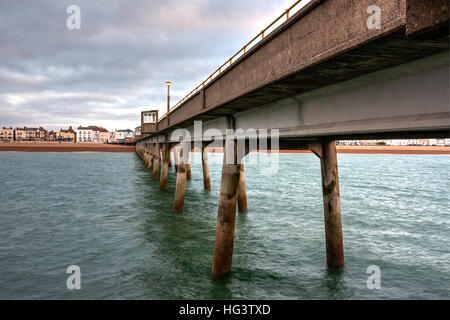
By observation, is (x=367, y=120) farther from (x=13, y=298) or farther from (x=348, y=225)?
(x=348, y=225)

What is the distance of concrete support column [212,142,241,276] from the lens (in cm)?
1133

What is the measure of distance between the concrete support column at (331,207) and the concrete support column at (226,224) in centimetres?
338

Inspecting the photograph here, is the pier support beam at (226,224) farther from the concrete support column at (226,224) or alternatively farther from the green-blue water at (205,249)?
the green-blue water at (205,249)

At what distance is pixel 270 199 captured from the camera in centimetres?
2792

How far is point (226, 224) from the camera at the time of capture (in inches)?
452

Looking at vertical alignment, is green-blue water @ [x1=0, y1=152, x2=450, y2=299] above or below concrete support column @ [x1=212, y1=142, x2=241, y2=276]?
below

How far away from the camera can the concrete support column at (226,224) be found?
11.3 metres

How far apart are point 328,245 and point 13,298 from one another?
35.4 feet

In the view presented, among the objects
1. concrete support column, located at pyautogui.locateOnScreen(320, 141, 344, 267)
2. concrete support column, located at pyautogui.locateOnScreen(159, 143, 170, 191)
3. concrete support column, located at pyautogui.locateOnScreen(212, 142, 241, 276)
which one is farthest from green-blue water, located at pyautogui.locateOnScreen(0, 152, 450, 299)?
concrete support column, located at pyautogui.locateOnScreen(159, 143, 170, 191)

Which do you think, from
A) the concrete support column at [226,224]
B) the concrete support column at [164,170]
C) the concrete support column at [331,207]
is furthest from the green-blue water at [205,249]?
the concrete support column at [164,170]

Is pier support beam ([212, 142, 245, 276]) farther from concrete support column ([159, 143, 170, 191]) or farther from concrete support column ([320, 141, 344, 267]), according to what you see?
concrete support column ([159, 143, 170, 191])

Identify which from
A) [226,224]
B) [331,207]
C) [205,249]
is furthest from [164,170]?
[331,207]

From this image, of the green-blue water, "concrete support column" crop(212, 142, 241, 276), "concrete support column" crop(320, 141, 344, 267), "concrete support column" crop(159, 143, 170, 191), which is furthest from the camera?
"concrete support column" crop(159, 143, 170, 191)

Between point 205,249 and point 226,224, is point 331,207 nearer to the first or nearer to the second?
point 226,224
